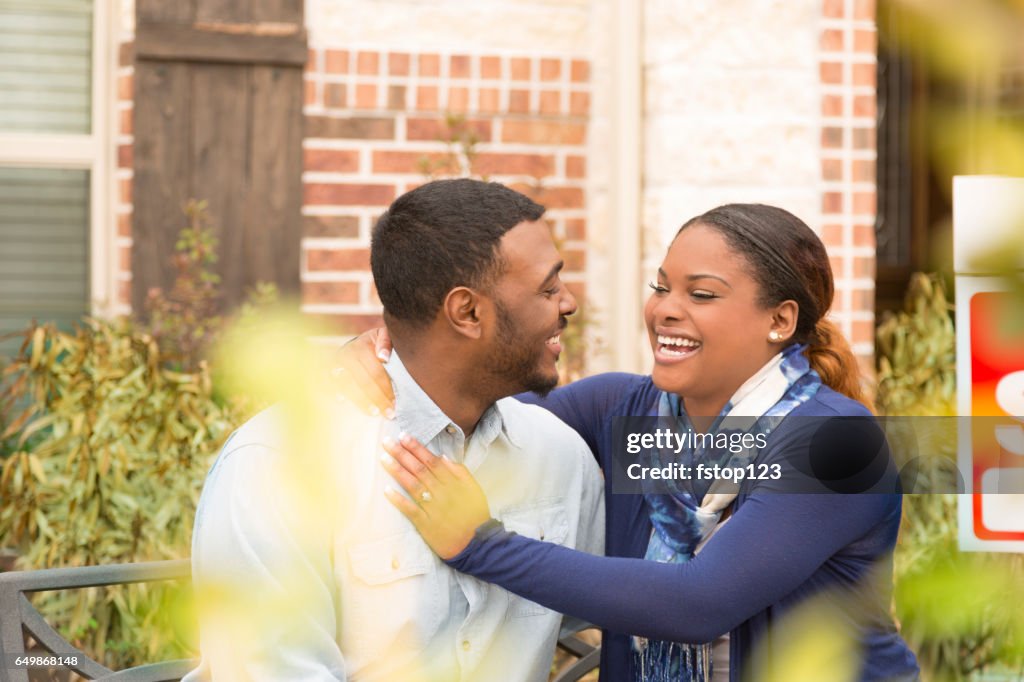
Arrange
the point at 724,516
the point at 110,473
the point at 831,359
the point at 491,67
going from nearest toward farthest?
the point at 724,516, the point at 831,359, the point at 110,473, the point at 491,67

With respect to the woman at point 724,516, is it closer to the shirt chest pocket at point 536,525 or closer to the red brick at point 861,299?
the shirt chest pocket at point 536,525

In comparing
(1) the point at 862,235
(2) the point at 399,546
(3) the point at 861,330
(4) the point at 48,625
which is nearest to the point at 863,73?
(1) the point at 862,235

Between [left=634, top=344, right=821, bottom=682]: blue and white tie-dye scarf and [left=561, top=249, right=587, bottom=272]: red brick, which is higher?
[left=561, top=249, right=587, bottom=272]: red brick

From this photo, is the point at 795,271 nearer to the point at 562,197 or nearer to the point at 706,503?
the point at 706,503

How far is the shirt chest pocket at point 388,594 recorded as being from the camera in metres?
1.93

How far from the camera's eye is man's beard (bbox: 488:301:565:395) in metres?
2.04

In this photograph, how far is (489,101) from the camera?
13.7 feet

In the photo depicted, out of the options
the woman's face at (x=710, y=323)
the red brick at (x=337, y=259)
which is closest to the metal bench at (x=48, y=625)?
the woman's face at (x=710, y=323)

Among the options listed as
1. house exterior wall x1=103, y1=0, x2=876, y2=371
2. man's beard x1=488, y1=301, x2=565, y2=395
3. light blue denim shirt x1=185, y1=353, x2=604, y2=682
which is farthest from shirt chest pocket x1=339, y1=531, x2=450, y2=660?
house exterior wall x1=103, y1=0, x2=876, y2=371

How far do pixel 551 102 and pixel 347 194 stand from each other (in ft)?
2.46

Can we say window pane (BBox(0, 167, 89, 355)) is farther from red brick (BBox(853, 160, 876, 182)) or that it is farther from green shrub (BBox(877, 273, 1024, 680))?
green shrub (BBox(877, 273, 1024, 680))

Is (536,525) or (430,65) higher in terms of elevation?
(430,65)

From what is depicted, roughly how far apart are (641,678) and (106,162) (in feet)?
9.23

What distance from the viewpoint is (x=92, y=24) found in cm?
421
